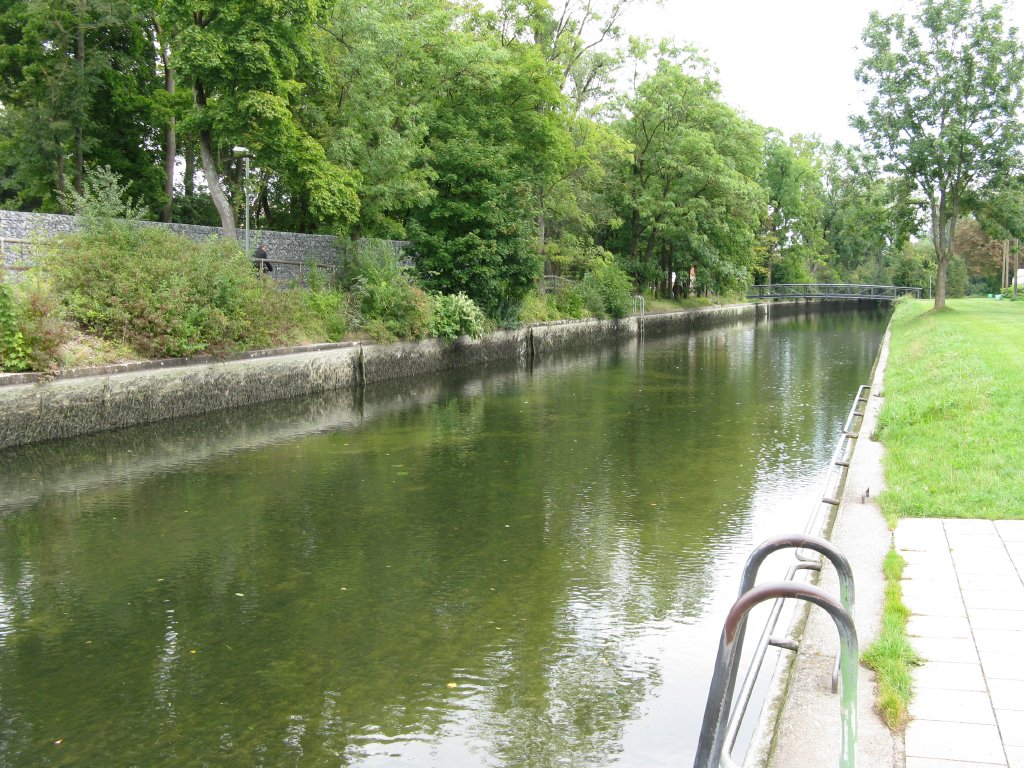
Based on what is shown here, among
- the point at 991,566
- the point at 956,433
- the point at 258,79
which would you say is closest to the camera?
the point at 991,566

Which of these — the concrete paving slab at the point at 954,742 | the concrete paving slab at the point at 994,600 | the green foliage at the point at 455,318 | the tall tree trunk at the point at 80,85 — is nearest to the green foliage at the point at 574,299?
the green foliage at the point at 455,318

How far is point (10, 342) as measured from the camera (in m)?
13.0

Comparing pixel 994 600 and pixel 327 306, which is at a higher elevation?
pixel 327 306

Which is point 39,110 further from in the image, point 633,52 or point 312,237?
point 633,52

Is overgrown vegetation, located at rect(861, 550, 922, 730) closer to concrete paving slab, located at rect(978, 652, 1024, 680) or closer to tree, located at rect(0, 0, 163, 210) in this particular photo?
concrete paving slab, located at rect(978, 652, 1024, 680)

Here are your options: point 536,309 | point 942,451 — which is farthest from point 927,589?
point 536,309

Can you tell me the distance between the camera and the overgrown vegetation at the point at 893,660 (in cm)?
419

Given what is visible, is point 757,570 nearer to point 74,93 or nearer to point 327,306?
point 327,306

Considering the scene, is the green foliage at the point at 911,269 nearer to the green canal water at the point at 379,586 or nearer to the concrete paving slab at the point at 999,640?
the green canal water at the point at 379,586

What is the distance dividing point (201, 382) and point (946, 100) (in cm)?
3367

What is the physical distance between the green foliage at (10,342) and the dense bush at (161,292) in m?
1.91

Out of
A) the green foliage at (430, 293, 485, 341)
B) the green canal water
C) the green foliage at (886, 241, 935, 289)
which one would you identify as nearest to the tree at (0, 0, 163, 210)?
the green foliage at (430, 293, 485, 341)

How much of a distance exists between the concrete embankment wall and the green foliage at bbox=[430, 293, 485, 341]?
1.18 ft

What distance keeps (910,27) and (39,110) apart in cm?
3383
